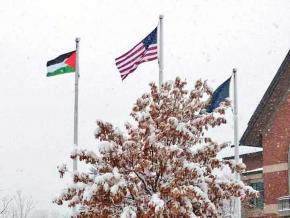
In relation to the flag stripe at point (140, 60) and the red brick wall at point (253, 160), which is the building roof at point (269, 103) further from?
the flag stripe at point (140, 60)

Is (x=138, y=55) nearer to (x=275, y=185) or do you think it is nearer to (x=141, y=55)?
(x=141, y=55)

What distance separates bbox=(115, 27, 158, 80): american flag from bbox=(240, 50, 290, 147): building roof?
31.4ft

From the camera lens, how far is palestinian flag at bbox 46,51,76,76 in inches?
905

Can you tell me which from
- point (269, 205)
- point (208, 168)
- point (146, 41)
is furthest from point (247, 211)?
point (208, 168)

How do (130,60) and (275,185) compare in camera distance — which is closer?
(130,60)

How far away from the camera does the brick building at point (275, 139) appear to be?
27.4 metres

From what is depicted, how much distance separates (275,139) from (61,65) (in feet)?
34.8

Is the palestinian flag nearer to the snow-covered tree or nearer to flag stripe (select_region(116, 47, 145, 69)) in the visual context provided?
flag stripe (select_region(116, 47, 145, 69))

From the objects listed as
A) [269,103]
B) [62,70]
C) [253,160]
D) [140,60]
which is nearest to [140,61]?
[140,60]

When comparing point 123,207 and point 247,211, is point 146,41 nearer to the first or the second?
point 123,207

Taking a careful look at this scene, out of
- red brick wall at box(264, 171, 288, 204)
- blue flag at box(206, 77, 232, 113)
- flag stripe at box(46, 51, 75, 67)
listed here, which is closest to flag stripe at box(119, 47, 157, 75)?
blue flag at box(206, 77, 232, 113)

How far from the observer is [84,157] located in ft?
47.2

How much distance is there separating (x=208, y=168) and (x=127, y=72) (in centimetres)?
679

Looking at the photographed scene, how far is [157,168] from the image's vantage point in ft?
45.8
